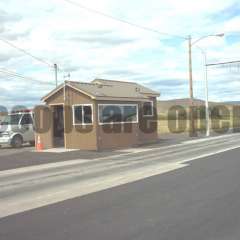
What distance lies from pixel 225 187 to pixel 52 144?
2185 cm

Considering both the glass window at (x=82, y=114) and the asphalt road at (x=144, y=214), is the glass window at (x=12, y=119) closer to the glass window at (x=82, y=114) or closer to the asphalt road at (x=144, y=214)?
the glass window at (x=82, y=114)

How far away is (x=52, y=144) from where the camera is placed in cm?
3669

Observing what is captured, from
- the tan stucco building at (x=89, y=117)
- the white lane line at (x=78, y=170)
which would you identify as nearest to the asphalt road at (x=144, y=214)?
the white lane line at (x=78, y=170)

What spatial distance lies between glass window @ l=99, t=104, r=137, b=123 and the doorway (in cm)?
306

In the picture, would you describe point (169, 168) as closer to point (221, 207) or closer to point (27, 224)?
point (221, 207)

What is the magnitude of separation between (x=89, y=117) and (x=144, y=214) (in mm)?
Result: 23674

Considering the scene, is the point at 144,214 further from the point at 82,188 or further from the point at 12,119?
the point at 12,119

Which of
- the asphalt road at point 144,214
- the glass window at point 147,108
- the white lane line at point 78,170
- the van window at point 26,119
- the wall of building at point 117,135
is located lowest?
the asphalt road at point 144,214

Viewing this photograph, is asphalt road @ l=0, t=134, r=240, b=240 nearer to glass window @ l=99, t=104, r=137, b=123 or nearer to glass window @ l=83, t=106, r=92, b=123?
glass window @ l=83, t=106, r=92, b=123

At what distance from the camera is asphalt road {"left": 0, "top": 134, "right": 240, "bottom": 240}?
10055 mm

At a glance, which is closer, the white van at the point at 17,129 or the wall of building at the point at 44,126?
the wall of building at the point at 44,126

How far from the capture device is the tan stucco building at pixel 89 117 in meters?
35.2

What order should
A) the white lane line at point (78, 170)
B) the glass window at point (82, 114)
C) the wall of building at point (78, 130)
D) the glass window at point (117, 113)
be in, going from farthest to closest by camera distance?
the glass window at point (117, 113), the glass window at point (82, 114), the wall of building at point (78, 130), the white lane line at point (78, 170)

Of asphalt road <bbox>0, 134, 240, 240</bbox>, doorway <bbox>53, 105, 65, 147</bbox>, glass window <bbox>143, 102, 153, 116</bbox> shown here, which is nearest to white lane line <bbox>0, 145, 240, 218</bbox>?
asphalt road <bbox>0, 134, 240, 240</bbox>
